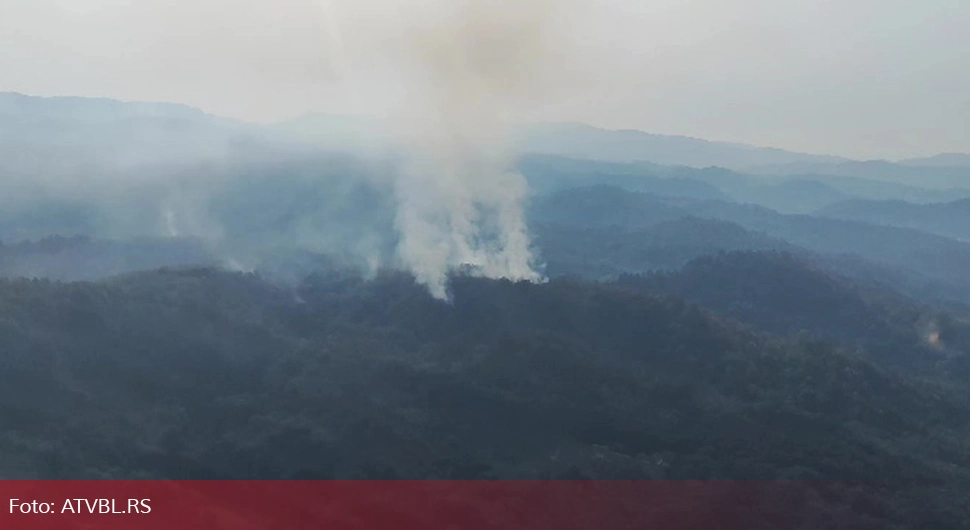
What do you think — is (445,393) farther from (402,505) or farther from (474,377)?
(402,505)

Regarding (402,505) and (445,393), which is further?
(445,393)

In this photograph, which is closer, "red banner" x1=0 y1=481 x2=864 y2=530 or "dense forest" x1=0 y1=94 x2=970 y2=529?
"red banner" x1=0 y1=481 x2=864 y2=530

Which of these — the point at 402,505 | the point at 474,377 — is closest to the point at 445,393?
the point at 474,377

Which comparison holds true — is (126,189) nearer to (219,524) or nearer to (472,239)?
(472,239)

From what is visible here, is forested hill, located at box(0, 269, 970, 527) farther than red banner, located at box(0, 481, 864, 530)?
Yes

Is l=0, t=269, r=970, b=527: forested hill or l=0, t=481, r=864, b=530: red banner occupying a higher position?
l=0, t=269, r=970, b=527: forested hill

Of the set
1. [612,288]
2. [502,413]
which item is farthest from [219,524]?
[612,288]
